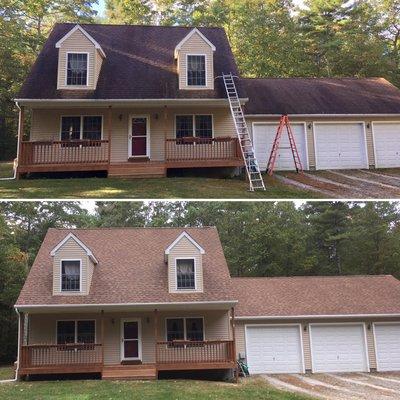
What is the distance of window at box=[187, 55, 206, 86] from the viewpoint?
71.3 ft

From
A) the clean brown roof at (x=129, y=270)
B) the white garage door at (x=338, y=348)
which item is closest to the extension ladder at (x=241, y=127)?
the clean brown roof at (x=129, y=270)

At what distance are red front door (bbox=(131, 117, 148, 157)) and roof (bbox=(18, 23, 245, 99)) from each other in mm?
1543

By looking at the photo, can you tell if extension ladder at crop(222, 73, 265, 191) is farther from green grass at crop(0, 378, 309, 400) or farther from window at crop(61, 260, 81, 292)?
green grass at crop(0, 378, 309, 400)

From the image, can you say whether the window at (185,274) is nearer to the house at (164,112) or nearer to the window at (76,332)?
the house at (164,112)

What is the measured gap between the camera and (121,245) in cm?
2280

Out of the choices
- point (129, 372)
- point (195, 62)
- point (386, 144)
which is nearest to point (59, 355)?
point (129, 372)

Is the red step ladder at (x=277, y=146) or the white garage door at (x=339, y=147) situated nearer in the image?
the red step ladder at (x=277, y=146)

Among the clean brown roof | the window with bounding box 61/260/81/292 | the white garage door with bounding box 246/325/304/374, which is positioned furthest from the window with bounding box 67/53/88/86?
the white garage door with bounding box 246/325/304/374

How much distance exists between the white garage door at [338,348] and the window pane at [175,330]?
5739 mm

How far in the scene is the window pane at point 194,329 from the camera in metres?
20.4

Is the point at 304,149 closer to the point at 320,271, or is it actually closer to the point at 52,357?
the point at 52,357

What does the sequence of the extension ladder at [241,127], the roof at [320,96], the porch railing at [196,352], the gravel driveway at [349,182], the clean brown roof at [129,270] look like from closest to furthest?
the gravel driveway at [349,182] < the porch railing at [196,352] < the clean brown roof at [129,270] < the extension ladder at [241,127] < the roof at [320,96]

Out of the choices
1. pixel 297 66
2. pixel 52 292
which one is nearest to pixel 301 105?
pixel 297 66

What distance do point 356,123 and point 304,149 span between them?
9.71 feet
